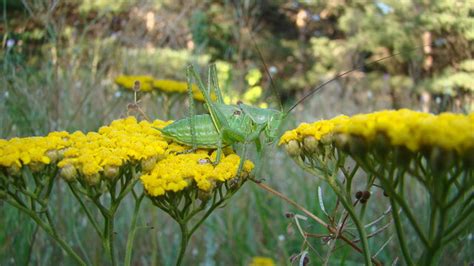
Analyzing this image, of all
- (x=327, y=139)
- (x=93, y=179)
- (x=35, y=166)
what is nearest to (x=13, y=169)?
(x=35, y=166)

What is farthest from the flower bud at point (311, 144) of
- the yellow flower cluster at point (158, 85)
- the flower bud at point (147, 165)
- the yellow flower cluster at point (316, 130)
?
the yellow flower cluster at point (158, 85)

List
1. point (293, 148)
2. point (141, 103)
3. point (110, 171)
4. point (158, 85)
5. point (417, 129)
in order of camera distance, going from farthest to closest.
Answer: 1. point (158, 85)
2. point (141, 103)
3. point (293, 148)
4. point (110, 171)
5. point (417, 129)

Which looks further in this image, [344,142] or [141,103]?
[141,103]

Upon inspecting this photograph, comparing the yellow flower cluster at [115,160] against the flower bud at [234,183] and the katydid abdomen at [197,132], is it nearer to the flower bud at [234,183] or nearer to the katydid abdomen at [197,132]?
the flower bud at [234,183]

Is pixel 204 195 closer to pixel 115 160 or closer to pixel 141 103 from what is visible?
pixel 115 160

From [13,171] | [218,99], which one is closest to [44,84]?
[218,99]

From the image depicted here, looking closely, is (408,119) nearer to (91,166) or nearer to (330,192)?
(91,166)
